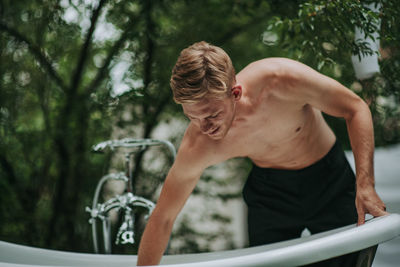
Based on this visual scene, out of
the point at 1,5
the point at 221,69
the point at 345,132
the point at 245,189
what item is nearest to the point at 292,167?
the point at 245,189

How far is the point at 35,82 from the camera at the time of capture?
6.51 feet

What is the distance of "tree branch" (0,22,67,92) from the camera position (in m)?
1.86

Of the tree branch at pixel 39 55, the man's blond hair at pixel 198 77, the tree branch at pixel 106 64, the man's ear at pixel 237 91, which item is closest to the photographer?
the man's blond hair at pixel 198 77

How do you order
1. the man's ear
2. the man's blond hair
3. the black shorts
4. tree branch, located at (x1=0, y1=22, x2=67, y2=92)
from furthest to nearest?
tree branch, located at (x1=0, y1=22, x2=67, y2=92) < the black shorts < the man's ear < the man's blond hair

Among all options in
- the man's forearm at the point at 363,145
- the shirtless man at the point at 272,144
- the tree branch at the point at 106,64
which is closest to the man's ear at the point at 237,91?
the shirtless man at the point at 272,144

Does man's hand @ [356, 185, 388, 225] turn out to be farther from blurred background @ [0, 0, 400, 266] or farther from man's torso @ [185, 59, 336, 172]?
blurred background @ [0, 0, 400, 266]

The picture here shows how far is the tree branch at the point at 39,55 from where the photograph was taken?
1855mm

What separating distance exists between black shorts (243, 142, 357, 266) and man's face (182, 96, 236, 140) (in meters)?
0.35

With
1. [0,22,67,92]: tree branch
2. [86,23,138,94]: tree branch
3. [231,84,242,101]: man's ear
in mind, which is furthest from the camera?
[86,23,138,94]: tree branch

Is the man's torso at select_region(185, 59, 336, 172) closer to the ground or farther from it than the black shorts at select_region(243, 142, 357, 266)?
farther from it

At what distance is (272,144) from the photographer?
1.29 m

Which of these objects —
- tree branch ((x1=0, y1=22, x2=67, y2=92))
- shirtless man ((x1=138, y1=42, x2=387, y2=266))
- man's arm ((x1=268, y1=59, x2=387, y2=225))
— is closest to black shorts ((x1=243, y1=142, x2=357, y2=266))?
shirtless man ((x1=138, y1=42, x2=387, y2=266))

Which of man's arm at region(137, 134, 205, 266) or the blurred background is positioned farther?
the blurred background

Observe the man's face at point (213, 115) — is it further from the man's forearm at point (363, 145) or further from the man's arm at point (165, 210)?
the man's forearm at point (363, 145)
